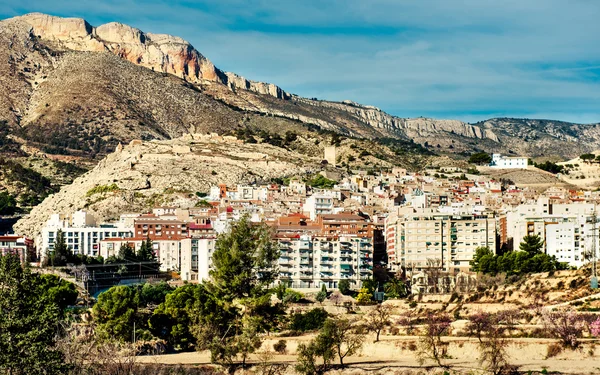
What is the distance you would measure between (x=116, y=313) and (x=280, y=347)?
8.78 m

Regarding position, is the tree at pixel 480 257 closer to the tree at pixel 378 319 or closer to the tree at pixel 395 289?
the tree at pixel 395 289

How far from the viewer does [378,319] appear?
59.0 meters

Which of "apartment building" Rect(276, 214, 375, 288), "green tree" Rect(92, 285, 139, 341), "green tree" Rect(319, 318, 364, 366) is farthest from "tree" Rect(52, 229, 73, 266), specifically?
"green tree" Rect(319, 318, 364, 366)

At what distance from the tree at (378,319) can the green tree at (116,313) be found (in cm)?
1234

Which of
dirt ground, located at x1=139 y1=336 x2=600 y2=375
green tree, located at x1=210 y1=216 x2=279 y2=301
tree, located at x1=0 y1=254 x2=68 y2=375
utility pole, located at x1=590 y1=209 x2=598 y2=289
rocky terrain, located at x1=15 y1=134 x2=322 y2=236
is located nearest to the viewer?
tree, located at x1=0 y1=254 x2=68 y2=375

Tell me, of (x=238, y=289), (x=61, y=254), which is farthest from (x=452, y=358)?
(x=61, y=254)

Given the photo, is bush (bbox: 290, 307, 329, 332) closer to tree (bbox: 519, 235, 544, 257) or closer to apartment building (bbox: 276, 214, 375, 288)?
apartment building (bbox: 276, 214, 375, 288)

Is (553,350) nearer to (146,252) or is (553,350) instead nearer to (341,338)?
(341,338)

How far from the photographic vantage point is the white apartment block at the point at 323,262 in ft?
248

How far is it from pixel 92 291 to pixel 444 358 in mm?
31625

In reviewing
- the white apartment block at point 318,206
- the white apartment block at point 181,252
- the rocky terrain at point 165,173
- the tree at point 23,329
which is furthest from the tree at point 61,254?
the tree at point 23,329

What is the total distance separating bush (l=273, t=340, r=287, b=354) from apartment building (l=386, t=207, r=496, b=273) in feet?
82.0

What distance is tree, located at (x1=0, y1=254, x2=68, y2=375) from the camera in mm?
34375

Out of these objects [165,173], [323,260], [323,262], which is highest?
[165,173]
